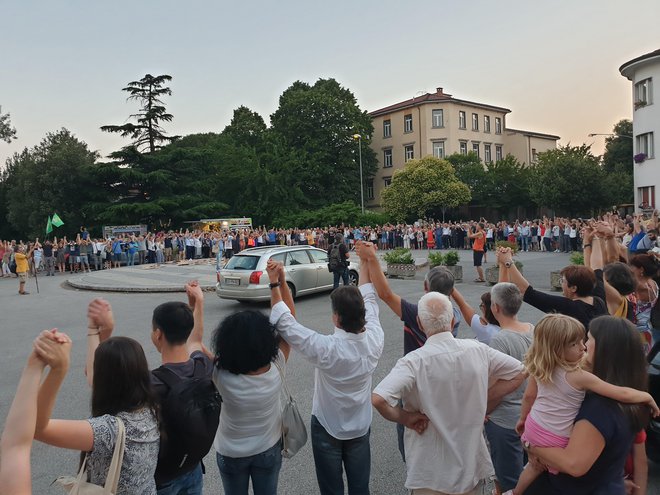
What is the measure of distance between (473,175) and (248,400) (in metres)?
48.8

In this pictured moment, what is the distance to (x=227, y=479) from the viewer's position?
3.11m

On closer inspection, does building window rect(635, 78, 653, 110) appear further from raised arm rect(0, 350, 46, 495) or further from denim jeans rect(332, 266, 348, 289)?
raised arm rect(0, 350, 46, 495)

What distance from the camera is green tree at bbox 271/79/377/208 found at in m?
52.0

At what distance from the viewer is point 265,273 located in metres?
13.0

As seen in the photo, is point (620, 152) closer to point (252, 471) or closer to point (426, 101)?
point (426, 101)

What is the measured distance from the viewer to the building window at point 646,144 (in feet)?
105

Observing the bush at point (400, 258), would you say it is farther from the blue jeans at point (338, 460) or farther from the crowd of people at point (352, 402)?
the blue jeans at point (338, 460)

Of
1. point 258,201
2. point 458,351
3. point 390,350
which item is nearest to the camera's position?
point 458,351

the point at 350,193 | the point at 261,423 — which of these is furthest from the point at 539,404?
the point at 350,193

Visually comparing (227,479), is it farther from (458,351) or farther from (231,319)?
(458,351)

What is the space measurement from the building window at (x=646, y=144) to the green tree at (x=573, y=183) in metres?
7.47

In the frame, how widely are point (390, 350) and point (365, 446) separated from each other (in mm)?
5283

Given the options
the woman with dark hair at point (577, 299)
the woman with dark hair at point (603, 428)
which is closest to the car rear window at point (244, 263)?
the woman with dark hair at point (577, 299)

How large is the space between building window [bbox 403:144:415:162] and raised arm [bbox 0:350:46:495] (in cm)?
5764
